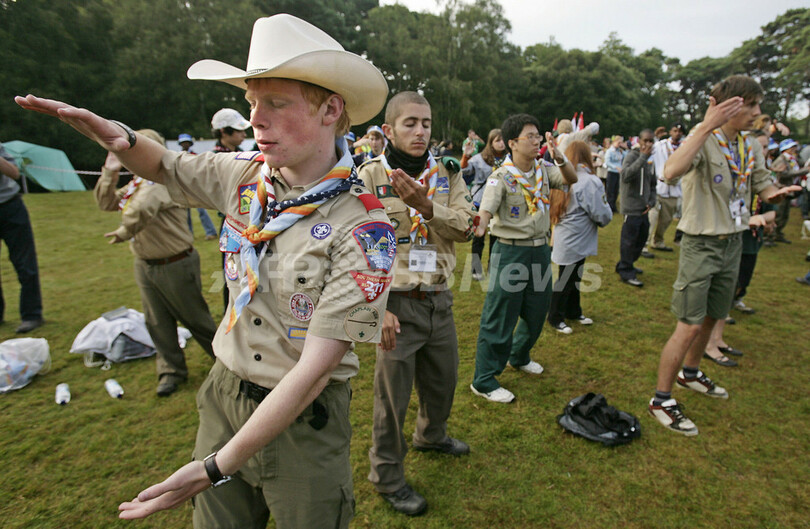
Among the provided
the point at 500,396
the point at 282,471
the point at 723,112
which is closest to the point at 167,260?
the point at 282,471

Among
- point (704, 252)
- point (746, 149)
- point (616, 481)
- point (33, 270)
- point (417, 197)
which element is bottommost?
point (616, 481)

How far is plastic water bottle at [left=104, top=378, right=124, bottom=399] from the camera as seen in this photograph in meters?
4.07

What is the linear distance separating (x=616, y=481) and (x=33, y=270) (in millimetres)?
6657

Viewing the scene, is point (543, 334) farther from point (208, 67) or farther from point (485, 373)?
point (208, 67)

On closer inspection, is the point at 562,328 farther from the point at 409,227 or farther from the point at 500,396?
the point at 409,227

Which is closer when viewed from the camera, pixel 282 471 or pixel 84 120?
pixel 84 120

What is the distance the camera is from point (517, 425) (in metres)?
3.74

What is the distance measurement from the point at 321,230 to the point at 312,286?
19 centimetres

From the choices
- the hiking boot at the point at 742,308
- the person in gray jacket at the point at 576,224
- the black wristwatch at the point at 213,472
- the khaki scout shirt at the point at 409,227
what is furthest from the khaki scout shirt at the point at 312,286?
the hiking boot at the point at 742,308

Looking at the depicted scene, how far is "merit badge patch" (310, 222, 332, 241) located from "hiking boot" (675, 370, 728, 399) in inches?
163

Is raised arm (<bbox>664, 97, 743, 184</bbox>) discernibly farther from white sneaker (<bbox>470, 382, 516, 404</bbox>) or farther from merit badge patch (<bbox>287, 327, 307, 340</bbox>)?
merit badge patch (<bbox>287, 327, 307, 340</bbox>)

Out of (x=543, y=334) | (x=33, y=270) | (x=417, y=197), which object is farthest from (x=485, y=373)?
(x=33, y=270)

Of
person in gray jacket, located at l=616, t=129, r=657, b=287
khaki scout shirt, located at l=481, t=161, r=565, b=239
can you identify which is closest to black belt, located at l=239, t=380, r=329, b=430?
khaki scout shirt, located at l=481, t=161, r=565, b=239

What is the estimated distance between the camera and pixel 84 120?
140 centimetres
